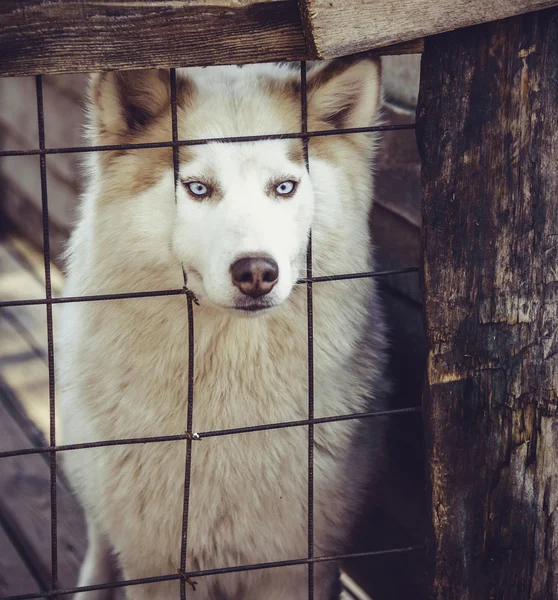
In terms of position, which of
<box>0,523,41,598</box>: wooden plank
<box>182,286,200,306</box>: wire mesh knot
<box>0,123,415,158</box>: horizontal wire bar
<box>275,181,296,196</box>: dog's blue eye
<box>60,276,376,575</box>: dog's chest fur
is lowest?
<box>0,523,41,598</box>: wooden plank

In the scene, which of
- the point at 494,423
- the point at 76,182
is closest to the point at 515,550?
the point at 494,423

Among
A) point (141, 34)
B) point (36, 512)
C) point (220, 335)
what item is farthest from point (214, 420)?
point (36, 512)

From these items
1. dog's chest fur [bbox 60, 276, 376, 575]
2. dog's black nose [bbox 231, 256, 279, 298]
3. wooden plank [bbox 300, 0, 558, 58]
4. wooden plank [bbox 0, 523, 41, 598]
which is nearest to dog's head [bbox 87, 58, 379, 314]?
dog's black nose [bbox 231, 256, 279, 298]

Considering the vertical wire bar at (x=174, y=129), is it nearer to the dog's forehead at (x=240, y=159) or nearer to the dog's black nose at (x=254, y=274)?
the dog's forehead at (x=240, y=159)

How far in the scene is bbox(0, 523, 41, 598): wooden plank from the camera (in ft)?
7.93

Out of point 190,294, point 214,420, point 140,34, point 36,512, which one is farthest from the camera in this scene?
point 36,512

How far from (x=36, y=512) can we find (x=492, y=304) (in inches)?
77.5

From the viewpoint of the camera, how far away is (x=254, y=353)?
190 centimetres

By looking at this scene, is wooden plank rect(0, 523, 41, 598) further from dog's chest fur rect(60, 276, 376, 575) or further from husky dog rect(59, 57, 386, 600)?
dog's chest fur rect(60, 276, 376, 575)

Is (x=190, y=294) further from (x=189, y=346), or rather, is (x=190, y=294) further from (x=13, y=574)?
(x=13, y=574)

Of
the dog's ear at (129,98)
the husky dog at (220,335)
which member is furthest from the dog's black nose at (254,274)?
the dog's ear at (129,98)

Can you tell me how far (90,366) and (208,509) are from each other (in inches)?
18.9

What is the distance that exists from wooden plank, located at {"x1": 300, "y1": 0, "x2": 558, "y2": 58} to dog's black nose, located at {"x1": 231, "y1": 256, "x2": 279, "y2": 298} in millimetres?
416

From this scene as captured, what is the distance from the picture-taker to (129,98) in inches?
68.1
